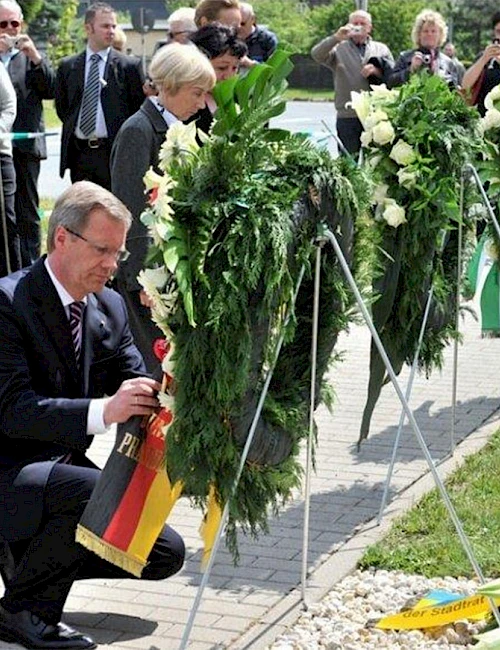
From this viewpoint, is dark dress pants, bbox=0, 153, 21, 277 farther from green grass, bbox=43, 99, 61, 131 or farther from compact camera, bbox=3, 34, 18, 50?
green grass, bbox=43, 99, 61, 131

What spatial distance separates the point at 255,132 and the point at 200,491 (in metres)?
1.10

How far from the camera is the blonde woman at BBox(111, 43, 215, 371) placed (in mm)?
6234

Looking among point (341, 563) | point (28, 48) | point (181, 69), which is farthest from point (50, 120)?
point (341, 563)

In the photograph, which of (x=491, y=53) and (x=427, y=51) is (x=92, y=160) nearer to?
(x=491, y=53)

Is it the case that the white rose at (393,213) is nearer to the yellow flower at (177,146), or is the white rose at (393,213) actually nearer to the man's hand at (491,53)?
the yellow flower at (177,146)

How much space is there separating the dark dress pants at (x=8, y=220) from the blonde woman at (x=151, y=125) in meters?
3.38

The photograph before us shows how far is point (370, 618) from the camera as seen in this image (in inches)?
198

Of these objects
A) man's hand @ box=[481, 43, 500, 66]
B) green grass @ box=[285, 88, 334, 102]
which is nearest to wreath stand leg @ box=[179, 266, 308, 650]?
man's hand @ box=[481, 43, 500, 66]

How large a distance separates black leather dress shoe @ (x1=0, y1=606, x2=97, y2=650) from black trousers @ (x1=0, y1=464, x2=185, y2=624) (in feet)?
0.08

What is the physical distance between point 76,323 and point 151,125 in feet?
5.74

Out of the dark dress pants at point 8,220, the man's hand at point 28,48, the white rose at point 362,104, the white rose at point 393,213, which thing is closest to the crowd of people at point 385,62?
the man's hand at point 28,48

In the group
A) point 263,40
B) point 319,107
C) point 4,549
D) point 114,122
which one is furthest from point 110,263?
point 319,107

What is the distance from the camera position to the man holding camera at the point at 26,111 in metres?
10.5

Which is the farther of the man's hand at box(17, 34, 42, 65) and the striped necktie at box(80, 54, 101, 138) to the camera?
the man's hand at box(17, 34, 42, 65)
